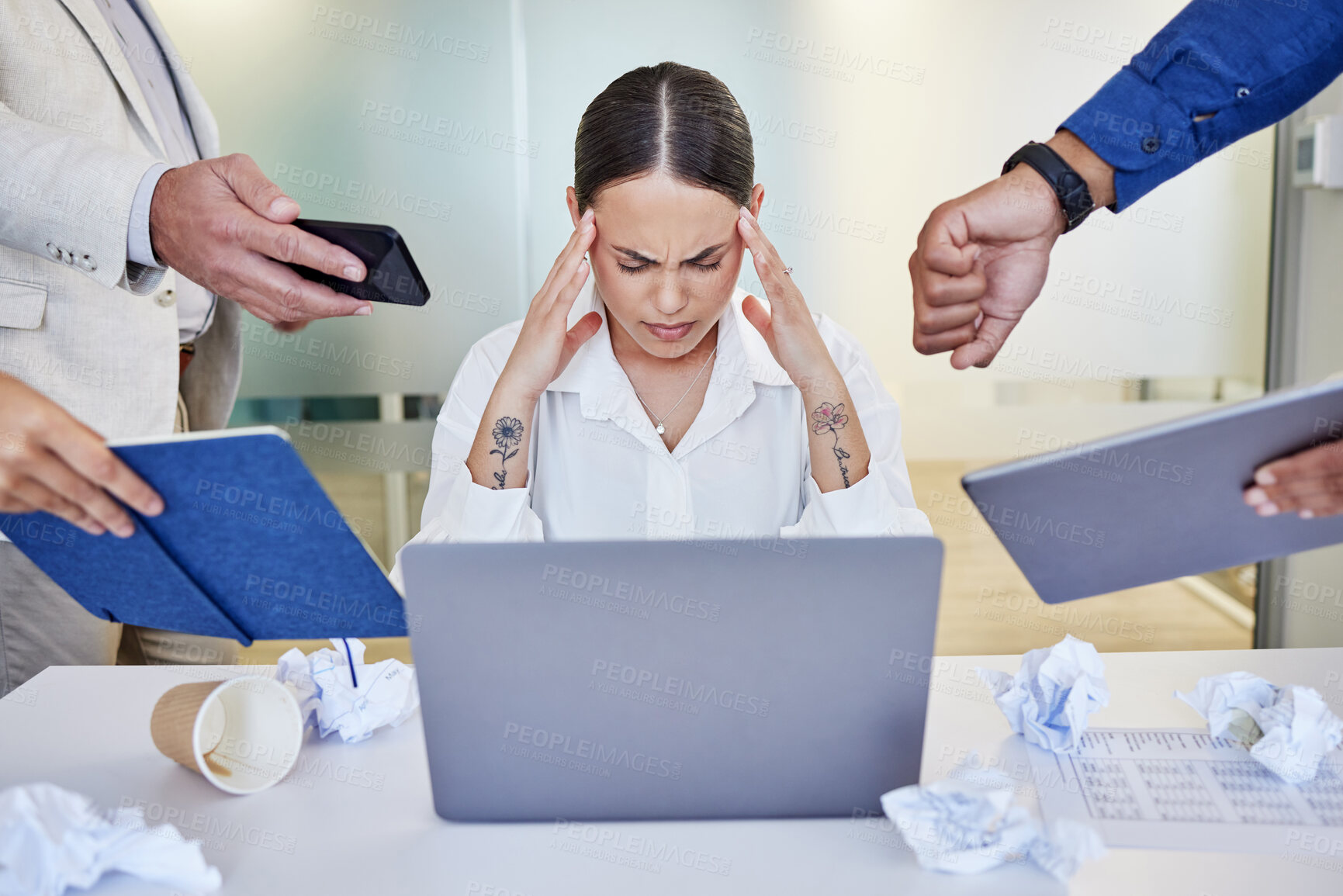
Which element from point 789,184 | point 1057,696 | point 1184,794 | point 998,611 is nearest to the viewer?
point 1184,794

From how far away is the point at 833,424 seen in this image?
1.67 m

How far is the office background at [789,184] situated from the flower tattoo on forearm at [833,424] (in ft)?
4.33

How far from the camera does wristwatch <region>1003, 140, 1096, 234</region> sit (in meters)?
1.45

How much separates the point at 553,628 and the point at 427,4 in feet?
7.95

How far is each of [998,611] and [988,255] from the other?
2112 millimetres

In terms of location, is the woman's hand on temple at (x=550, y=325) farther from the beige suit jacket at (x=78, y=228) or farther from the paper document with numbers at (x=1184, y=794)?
the paper document with numbers at (x=1184, y=794)

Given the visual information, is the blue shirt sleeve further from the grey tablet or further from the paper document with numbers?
the paper document with numbers

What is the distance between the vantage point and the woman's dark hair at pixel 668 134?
64.3 inches

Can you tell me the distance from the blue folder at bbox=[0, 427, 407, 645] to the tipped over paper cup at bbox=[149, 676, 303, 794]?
0.06 meters

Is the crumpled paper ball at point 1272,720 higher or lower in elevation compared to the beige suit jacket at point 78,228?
lower

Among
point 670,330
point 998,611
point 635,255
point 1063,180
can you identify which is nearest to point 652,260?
point 635,255

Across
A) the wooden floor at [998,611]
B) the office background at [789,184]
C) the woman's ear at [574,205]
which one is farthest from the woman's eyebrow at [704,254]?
the wooden floor at [998,611]

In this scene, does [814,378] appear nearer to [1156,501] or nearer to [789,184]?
[1156,501]

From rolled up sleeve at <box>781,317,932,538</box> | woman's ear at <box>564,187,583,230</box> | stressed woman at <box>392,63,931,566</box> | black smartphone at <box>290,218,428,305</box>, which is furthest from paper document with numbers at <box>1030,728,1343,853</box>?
woman's ear at <box>564,187,583,230</box>
